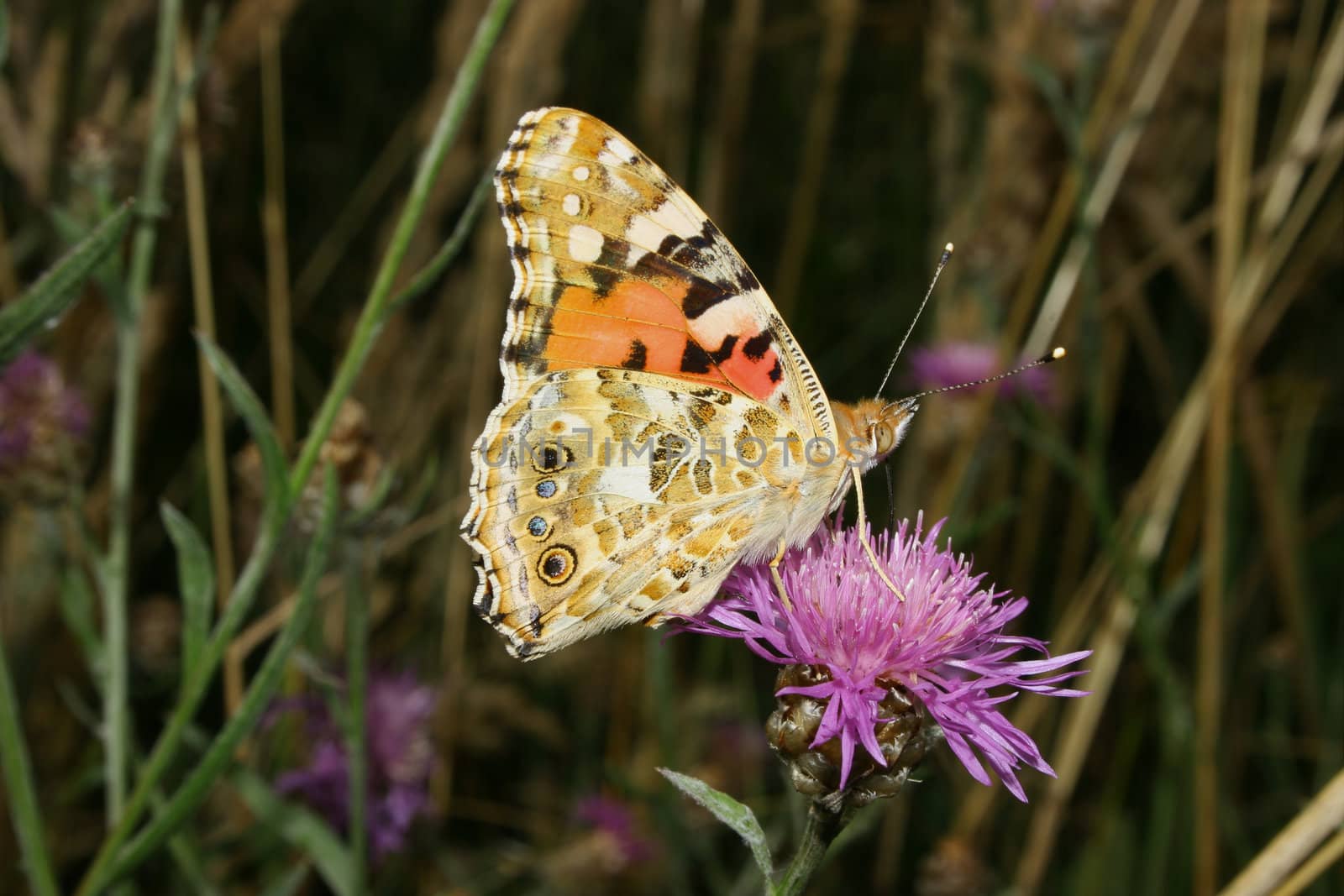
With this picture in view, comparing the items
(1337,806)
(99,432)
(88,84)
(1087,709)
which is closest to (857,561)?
(1337,806)

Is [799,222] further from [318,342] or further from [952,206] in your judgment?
[318,342]

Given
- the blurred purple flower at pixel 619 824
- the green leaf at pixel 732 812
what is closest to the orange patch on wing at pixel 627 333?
the green leaf at pixel 732 812

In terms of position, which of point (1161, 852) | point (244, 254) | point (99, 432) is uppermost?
point (244, 254)

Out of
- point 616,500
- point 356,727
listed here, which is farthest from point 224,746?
point 616,500

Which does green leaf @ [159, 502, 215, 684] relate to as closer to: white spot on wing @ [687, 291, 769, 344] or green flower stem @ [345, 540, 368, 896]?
green flower stem @ [345, 540, 368, 896]

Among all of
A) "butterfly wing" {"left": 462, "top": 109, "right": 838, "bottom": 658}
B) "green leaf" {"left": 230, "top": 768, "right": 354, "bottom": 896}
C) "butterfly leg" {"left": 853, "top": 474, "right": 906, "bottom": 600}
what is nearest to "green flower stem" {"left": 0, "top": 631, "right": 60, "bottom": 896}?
"green leaf" {"left": 230, "top": 768, "right": 354, "bottom": 896}
